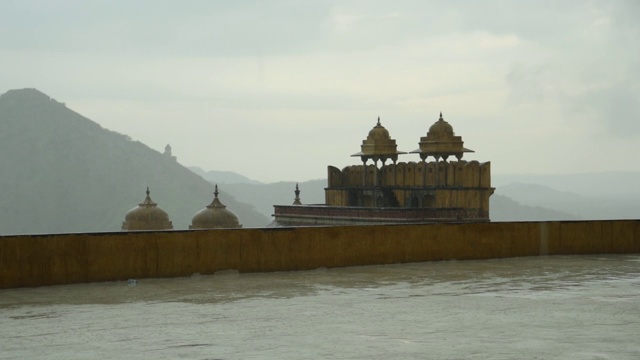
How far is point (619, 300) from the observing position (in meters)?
14.6

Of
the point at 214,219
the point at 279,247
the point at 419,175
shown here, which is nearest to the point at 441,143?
the point at 419,175

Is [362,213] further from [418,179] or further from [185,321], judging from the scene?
[185,321]

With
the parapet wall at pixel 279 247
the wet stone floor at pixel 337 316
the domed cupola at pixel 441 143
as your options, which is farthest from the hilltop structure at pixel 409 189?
the wet stone floor at pixel 337 316

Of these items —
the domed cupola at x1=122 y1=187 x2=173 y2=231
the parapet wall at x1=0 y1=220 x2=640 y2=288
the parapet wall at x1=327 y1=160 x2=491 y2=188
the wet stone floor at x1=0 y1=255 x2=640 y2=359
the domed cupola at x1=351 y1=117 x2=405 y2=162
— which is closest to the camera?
the wet stone floor at x1=0 y1=255 x2=640 y2=359

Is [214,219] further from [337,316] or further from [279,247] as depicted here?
[337,316]

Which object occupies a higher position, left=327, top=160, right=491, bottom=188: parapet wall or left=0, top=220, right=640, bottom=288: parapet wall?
left=327, top=160, right=491, bottom=188: parapet wall

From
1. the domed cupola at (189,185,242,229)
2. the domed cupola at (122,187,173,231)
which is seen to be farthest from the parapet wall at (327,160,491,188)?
the domed cupola at (122,187,173,231)

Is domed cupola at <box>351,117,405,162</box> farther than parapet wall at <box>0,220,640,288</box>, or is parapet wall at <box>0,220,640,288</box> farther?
domed cupola at <box>351,117,405,162</box>

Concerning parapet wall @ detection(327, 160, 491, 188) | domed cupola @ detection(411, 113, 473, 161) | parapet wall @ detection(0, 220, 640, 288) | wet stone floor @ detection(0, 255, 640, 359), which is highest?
domed cupola @ detection(411, 113, 473, 161)

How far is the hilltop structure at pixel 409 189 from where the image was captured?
6259 centimetres

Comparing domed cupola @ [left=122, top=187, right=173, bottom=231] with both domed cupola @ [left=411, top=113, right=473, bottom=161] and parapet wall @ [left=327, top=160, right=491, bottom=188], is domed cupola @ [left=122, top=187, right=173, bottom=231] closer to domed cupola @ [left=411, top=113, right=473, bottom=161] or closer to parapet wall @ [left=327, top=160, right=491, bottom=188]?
parapet wall @ [left=327, top=160, right=491, bottom=188]

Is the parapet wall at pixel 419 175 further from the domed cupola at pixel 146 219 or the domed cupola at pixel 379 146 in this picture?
the domed cupola at pixel 146 219

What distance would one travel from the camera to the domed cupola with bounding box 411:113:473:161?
221ft

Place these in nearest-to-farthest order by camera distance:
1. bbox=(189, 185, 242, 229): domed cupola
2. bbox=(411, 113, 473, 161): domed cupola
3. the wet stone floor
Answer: the wet stone floor
bbox=(189, 185, 242, 229): domed cupola
bbox=(411, 113, 473, 161): domed cupola
